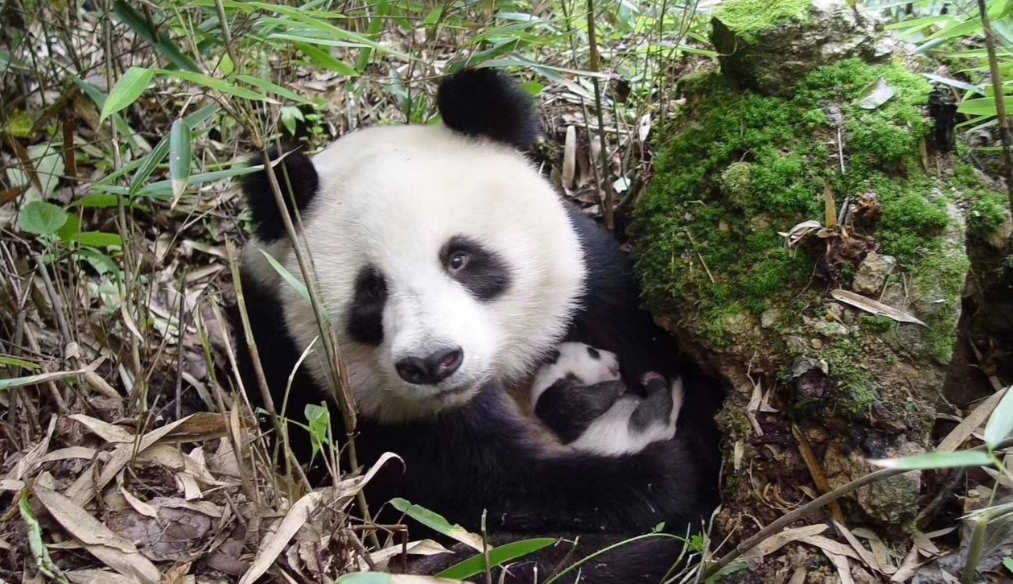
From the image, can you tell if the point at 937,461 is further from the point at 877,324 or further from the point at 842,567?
the point at 877,324

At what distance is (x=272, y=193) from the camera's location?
9.12ft

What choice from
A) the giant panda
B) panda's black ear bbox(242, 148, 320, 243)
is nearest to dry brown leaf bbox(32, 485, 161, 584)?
the giant panda

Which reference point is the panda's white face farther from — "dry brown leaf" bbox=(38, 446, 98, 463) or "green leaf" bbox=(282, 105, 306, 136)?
"green leaf" bbox=(282, 105, 306, 136)

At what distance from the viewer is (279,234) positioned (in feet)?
9.43

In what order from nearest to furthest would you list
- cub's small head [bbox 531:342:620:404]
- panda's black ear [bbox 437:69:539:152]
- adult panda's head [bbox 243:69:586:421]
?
1. adult panda's head [bbox 243:69:586:421]
2. panda's black ear [bbox 437:69:539:152]
3. cub's small head [bbox 531:342:620:404]

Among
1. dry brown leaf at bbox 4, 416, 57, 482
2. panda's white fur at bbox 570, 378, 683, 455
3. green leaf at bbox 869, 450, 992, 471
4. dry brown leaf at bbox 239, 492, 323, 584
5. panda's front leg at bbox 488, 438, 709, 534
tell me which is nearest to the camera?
green leaf at bbox 869, 450, 992, 471

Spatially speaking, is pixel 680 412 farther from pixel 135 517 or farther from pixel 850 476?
pixel 135 517

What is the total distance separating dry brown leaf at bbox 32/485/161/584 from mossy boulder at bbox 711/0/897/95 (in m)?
2.43

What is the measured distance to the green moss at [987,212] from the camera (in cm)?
266

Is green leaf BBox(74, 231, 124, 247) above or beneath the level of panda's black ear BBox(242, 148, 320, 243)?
beneath

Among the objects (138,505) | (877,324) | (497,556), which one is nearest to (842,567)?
(877,324)

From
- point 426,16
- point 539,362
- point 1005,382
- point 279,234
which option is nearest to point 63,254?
point 279,234

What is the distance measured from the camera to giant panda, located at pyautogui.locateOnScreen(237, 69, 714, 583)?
268 cm

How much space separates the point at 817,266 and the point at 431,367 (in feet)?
4.04
